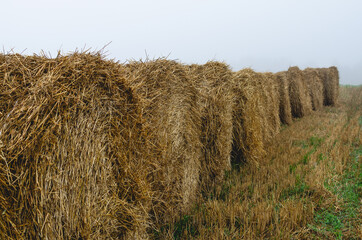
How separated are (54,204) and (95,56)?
130 centimetres

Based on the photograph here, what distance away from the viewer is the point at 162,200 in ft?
10.9

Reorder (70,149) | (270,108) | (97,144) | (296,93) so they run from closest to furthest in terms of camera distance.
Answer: (70,149) → (97,144) → (270,108) → (296,93)

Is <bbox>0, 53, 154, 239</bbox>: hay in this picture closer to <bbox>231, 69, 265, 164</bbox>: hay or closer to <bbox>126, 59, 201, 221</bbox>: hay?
<bbox>126, 59, 201, 221</bbox>: hay

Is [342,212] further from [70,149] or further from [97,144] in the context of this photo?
[70,149]

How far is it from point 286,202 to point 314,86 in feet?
42.8

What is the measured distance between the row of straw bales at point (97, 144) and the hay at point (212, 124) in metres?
0.03

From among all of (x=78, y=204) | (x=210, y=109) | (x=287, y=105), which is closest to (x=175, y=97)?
(x=210, y=109)

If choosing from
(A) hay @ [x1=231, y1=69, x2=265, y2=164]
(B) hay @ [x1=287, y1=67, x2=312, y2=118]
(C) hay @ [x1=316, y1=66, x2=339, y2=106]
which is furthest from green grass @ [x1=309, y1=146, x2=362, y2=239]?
(C) hay @ [x1=316, y1=66, x2=339, y2=106]

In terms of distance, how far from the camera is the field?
10.2 feet

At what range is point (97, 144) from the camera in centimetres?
226

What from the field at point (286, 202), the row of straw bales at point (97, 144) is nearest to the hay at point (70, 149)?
the row of straw bales at point (97, 144)

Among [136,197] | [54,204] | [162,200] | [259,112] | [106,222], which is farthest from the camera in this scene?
[259,112]

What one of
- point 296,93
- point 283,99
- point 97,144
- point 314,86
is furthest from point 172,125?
point 314,86

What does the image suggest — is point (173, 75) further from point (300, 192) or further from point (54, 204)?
point (300, 192)
